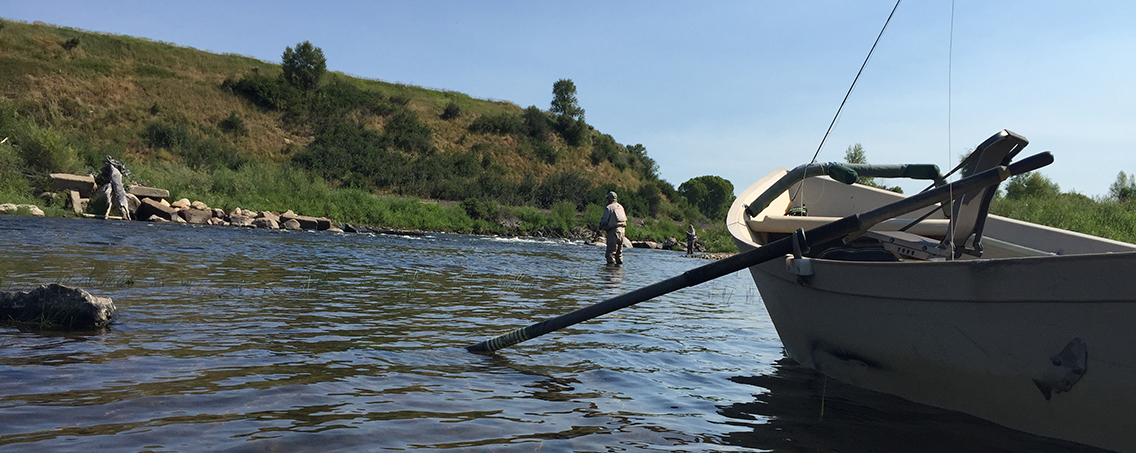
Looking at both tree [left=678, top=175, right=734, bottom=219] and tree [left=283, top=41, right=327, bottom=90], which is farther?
tree [left=678, top=175, right=734, bottom=219]

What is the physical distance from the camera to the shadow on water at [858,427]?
3246mm

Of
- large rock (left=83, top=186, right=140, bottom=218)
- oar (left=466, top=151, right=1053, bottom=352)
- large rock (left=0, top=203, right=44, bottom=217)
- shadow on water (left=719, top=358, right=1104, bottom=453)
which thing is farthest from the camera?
large rock (left=83, top=186, right=140, bottom=218)

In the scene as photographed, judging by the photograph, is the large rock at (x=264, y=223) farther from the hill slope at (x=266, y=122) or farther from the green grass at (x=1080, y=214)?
the green grass at (x=1080, y=214)

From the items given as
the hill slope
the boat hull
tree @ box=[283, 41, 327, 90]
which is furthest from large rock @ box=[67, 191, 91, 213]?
tree @ box=[283, 41, 327, 90]

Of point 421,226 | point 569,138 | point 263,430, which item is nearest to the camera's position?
point 263,430

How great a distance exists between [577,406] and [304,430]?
140 cm

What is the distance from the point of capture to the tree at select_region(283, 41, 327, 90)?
52250mm

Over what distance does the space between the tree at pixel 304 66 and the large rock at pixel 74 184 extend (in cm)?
3111

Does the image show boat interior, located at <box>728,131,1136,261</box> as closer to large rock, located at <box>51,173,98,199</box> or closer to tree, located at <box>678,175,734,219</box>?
A: large rock, located at <box>51,173,98,199</box>

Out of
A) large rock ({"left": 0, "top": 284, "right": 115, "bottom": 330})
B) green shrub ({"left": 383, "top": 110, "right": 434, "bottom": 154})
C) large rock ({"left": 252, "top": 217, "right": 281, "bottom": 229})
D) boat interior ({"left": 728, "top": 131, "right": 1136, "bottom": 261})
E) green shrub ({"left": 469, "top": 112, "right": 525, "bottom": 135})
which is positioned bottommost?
large rock ({"left": 252, "top": 217, "right": 281, "bottom": 229})

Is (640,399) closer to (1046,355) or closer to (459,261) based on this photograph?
(1046,355)

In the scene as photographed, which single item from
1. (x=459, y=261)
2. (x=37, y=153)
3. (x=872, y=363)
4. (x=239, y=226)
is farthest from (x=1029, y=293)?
→ (x=37, y=153)

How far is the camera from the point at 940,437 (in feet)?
11.2

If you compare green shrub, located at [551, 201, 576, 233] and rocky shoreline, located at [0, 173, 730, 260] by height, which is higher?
green shrub, located at [551, 201, 576, 233]
